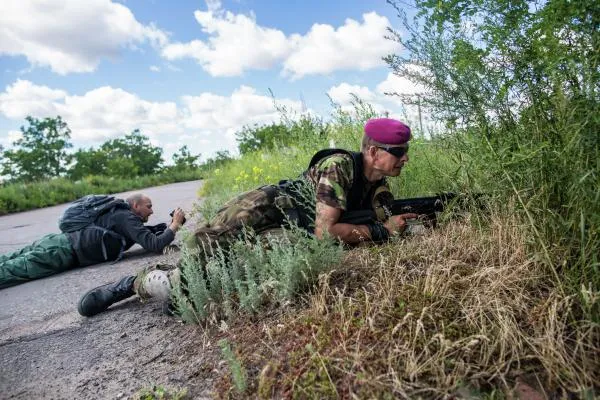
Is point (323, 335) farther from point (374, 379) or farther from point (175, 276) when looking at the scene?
point (175, 276)

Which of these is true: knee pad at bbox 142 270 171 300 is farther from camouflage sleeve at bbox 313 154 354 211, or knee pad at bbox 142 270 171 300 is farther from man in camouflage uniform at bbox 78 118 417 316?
camouflage sleeve at bbox 313 154 354 211

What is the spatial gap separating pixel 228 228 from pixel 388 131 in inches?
59.1

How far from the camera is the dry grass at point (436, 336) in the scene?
5.95 ft

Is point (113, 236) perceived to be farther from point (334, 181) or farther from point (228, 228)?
point (334, 181)

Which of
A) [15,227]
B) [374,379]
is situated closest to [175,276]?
[374,379]

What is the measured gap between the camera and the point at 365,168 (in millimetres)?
3729

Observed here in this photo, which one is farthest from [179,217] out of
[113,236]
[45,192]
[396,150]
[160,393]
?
[45,192]

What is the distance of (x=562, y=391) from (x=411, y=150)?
3.72 metres

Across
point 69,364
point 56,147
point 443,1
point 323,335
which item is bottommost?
point 69,364

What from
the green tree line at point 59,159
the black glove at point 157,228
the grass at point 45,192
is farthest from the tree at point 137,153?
the black glove at point 157,228

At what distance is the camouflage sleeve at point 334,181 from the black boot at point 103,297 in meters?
1.77

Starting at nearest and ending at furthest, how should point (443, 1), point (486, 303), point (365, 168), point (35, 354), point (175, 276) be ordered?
point (486, 303) → point (443, 1) → point (35, 354) → point (175, 276) → point (365, 168)

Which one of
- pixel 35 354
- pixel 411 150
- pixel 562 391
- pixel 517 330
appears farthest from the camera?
pixel 411 150

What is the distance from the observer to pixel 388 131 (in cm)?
349
